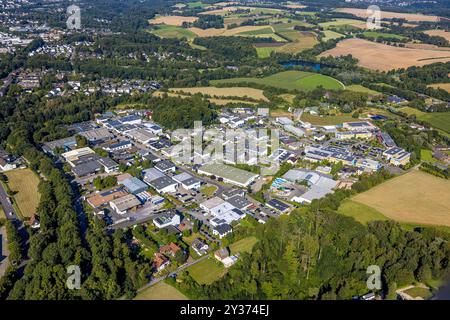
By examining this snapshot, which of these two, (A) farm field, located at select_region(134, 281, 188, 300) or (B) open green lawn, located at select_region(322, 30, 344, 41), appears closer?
(A) farm field, located at select_region(134, 281, 188, 300)

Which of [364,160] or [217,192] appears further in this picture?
[364,160]

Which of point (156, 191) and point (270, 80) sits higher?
point (270, 80)

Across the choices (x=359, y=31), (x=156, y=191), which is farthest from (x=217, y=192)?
(x=359, y=31)

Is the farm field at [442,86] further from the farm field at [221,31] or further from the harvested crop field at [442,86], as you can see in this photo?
the farm field at [221,31]

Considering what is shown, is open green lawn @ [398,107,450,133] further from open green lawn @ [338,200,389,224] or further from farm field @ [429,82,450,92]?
open green lawn @ [338,200,389,224]

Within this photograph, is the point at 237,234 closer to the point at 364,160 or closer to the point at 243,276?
the point at 243,276

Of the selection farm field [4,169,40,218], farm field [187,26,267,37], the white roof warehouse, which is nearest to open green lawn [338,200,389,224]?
the white roof warehouse
